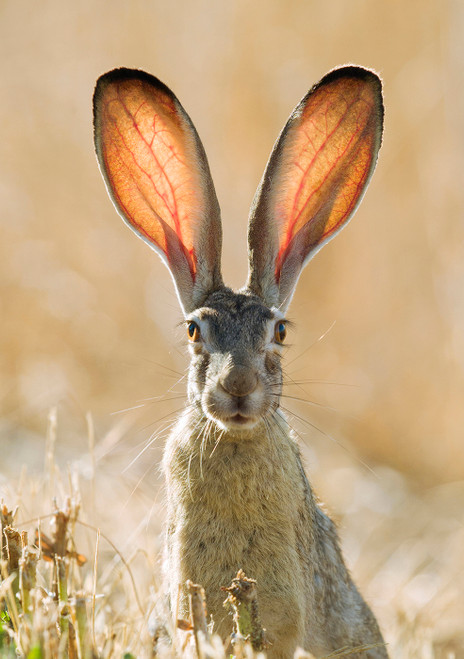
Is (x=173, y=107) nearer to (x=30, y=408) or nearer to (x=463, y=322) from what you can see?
(x=30, y=408)

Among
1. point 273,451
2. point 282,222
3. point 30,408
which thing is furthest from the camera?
point 30,408

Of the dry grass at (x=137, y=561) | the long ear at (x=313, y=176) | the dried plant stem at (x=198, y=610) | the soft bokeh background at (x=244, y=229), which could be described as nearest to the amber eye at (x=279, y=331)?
the long ear at (x=313, y=176)

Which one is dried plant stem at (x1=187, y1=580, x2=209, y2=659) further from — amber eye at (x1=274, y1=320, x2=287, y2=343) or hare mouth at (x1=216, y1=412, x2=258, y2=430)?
amber eye at (x1=274, y1=320, x2=287, y2=343)

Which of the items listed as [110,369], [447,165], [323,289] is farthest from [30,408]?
[447,165]

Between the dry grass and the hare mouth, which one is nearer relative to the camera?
the dry grass

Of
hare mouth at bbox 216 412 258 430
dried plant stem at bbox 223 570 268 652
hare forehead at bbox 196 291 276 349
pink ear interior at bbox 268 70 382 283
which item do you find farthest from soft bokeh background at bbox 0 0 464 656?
dried plant stem at bbox 223 570 268 652

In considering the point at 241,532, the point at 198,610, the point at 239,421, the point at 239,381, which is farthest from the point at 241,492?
the point at 198,610

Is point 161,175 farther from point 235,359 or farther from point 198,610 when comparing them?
point 198,610
